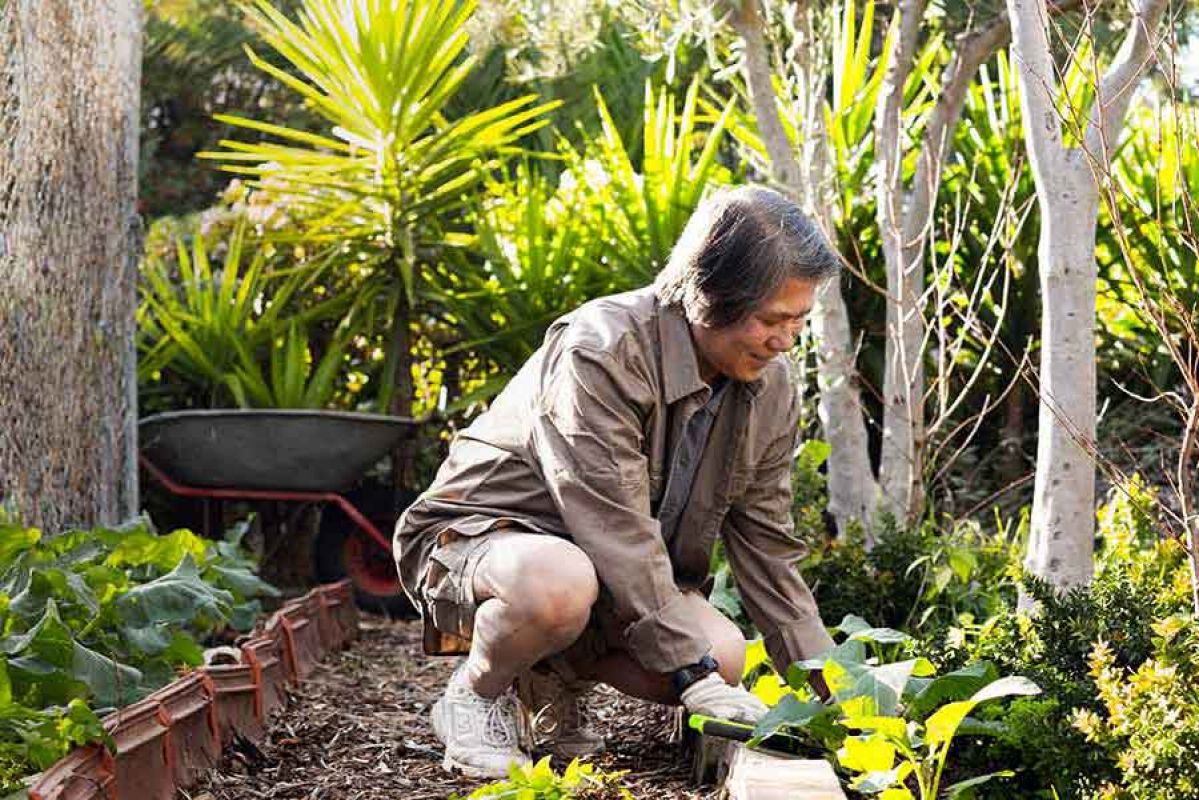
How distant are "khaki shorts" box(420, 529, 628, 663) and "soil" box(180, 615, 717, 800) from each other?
26 centimetres

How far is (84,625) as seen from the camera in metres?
3.31

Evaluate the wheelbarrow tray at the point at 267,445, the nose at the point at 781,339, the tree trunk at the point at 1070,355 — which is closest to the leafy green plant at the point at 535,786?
the nose at the point at 781,339

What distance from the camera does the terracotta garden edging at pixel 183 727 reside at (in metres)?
2.72

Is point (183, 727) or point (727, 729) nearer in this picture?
point (727, 729)

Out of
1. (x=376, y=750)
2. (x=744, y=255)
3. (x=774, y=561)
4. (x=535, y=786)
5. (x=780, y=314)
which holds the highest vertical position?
(x=744, y=255)

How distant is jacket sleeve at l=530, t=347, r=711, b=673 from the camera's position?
307cm

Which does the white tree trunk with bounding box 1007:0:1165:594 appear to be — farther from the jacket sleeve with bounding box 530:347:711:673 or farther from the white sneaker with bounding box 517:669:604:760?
the white sneaker with bounding box 517:669:604:760

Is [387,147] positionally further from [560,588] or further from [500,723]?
[560,588]

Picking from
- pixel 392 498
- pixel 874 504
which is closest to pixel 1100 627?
pixel 874 504

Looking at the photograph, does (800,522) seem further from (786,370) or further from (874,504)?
(786,370)

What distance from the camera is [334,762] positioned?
3.65 metres

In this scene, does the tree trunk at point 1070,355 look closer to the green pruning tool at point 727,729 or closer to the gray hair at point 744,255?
the gray hair at point 744,255

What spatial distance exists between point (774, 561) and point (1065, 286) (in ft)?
2.60

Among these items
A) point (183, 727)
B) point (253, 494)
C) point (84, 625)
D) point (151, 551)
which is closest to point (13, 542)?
point (151, 551)
